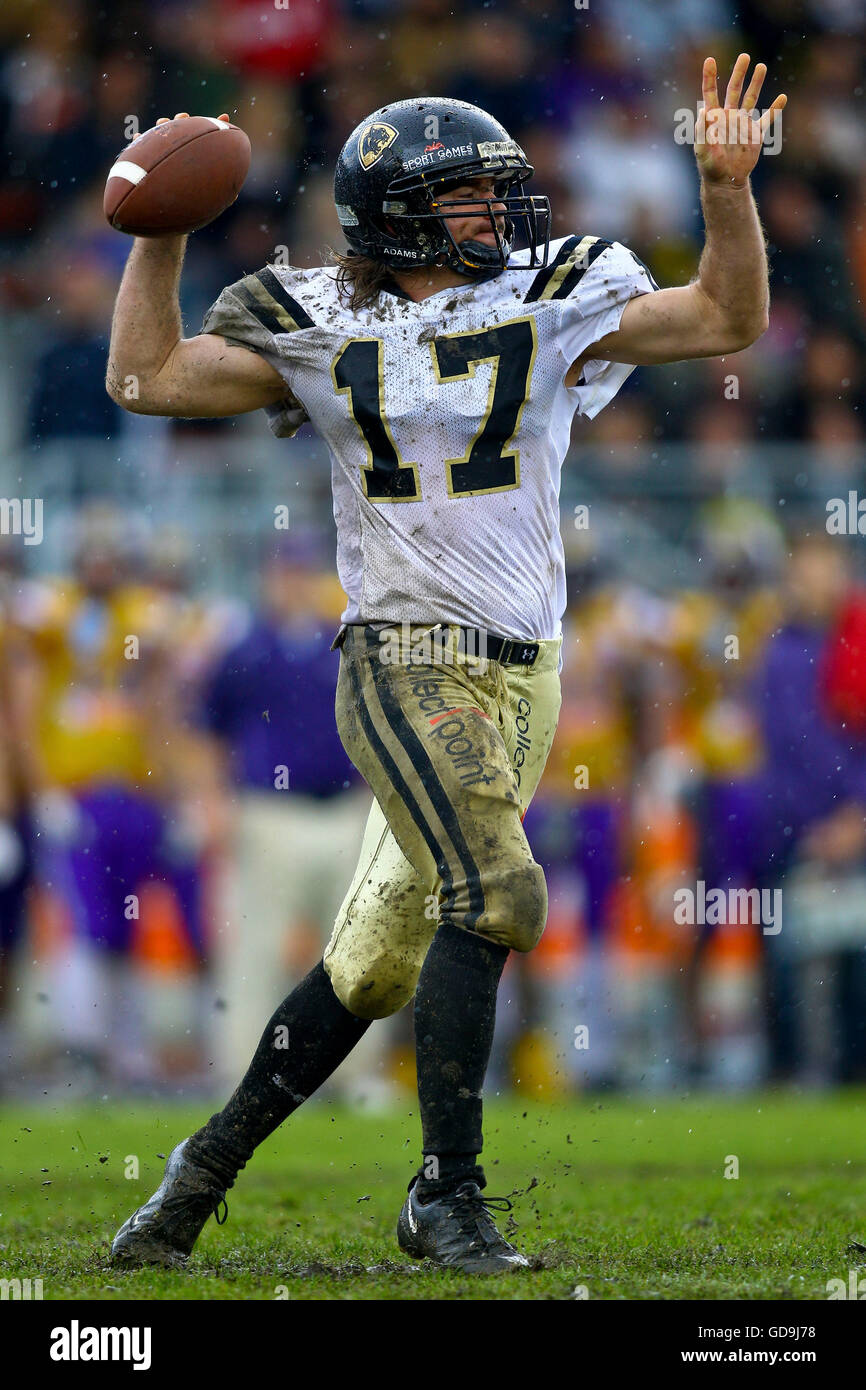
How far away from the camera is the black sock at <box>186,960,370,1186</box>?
3627 mm

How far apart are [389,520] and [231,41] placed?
7.64 meters

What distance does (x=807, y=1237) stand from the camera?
149 inches

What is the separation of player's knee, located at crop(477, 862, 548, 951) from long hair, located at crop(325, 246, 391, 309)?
1133 mm

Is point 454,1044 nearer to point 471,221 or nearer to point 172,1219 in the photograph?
point 172,1219

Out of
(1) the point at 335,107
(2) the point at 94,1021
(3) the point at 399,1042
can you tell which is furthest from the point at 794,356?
(2) the point at 94,1021

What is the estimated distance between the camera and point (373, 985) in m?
3.55

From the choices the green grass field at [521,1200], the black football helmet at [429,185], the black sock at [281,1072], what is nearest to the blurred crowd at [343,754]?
the green grass field at [521,1200]

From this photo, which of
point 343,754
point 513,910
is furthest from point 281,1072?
point 343,754

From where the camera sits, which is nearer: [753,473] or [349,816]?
[349,816]

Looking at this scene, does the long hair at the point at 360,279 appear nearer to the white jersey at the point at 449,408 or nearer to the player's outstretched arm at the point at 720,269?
the white jersey at the point at 449,408

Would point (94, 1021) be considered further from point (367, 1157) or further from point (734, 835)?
point (734, 835)

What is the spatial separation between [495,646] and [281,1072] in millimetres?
914

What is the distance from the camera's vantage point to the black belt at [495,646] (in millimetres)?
3506

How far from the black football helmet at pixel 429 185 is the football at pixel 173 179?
24 centimetres
